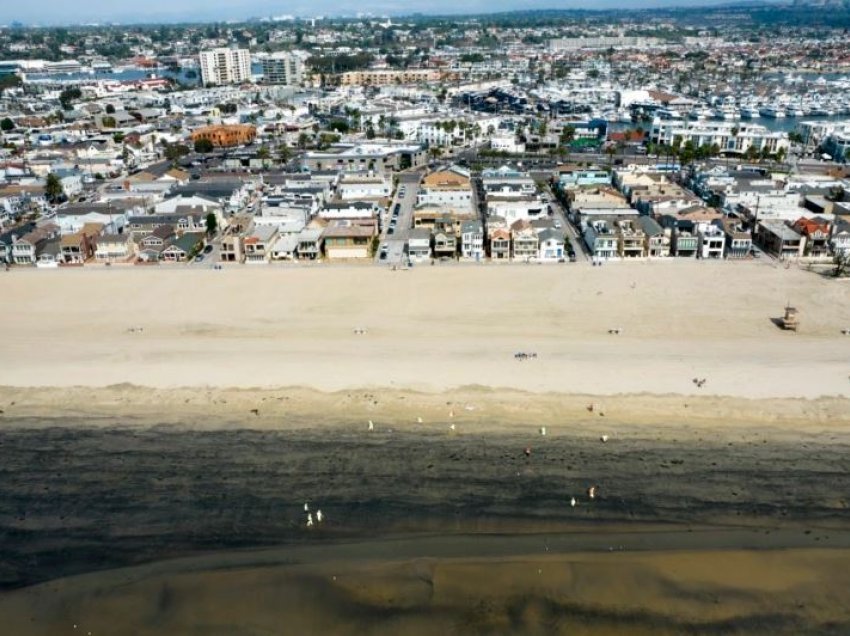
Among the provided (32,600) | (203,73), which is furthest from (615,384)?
(203,73)

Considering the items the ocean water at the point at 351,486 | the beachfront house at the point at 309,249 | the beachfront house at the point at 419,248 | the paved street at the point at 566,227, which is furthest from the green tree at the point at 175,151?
the ocean water at the point at 351,486

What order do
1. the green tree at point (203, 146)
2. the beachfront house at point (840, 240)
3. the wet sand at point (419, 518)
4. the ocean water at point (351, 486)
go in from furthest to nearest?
the green tree at point (203, 146) < the beachfront house at point (840, 240) < the ocean water at point (351, 486) < the wet sand at point (419, 518)

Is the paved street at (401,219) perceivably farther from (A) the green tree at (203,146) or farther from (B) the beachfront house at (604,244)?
(A) the green tree at (203,146)

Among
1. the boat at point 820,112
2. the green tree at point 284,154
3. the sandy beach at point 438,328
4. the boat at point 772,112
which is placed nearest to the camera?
the sandy beach at point 438,328

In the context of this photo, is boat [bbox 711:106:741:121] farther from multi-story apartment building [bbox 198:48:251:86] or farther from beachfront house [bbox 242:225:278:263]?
multi-story apartment building [bbox 198:48:251:86]

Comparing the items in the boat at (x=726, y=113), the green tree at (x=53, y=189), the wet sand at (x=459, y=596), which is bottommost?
the wet sand at (x=459, y=596)

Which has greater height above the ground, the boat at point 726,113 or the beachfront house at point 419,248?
the boat at point 726,113

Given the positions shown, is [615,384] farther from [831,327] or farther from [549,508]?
[831,327]

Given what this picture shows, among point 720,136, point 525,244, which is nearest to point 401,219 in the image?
point 525,244
